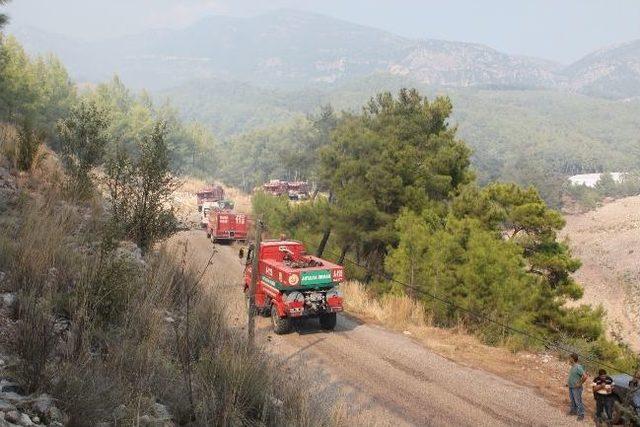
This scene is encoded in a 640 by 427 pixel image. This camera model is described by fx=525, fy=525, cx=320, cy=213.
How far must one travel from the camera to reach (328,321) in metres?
16.0

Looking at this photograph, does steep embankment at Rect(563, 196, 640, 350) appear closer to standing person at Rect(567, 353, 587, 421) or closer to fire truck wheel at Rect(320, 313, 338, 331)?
fire truck wheel at Rect(320, 313, 338, 331)

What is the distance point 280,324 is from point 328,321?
154 centimetres

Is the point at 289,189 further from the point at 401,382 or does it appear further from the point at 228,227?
the point at 401,382

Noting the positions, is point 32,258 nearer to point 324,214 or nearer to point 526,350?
point 526,350

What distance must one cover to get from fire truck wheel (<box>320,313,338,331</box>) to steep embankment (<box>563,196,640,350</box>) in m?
20.9

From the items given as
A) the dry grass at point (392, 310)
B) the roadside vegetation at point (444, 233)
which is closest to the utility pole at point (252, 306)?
the dry grass at point (392, 310)

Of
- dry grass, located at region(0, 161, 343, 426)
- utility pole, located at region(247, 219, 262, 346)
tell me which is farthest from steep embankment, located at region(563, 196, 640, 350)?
dry grass, located at region(0, 161, 343, 426)

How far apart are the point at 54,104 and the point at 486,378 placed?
237ft

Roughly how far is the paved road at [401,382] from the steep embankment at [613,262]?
69.0ft

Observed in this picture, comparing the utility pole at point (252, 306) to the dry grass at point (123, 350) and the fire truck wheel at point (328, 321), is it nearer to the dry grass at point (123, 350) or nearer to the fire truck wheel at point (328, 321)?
the dry grass at point (123, 350)

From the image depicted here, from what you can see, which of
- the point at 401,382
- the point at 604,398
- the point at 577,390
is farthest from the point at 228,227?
the point at 604,398

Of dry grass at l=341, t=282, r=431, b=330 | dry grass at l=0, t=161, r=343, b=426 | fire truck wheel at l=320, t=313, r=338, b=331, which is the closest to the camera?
dry grass at l=0, t=161, r=343, b=426

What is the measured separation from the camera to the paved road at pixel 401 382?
1000cm

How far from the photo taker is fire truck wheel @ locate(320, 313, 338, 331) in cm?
1593
